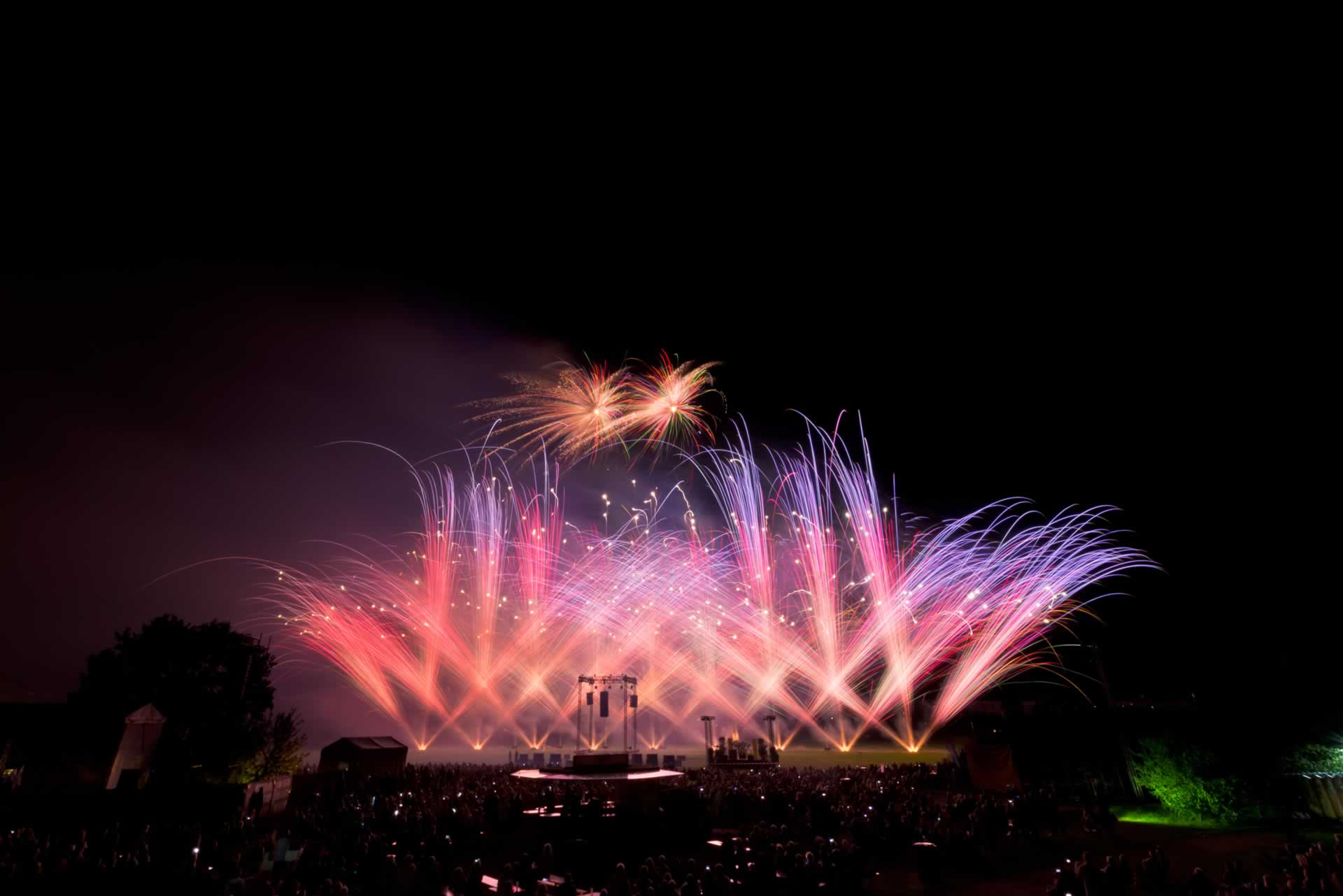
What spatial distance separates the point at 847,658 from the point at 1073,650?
54.9ft

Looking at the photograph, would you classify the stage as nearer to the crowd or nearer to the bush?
the crowd

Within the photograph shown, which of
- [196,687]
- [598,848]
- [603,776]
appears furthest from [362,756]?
[598,848]

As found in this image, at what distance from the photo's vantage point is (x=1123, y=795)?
71.4ft

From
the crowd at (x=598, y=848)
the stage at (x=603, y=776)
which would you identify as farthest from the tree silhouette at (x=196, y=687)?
the stage at (x=603, y=776)

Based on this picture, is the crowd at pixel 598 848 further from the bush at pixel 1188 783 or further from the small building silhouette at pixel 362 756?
the small building silhouette at pixel 362 756

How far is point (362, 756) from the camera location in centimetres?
3080

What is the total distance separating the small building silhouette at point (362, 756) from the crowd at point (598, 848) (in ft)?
27.8

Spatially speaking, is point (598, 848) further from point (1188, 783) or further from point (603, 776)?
point (1188, 783)

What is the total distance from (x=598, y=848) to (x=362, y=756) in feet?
74.5

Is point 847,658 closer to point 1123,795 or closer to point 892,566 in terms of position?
point 892,566

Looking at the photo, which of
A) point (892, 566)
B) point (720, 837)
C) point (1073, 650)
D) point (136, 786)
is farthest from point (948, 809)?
point (1073, 650)

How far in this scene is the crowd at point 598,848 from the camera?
9445mm

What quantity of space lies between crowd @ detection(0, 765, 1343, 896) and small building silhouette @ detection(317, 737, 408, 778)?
8462mm

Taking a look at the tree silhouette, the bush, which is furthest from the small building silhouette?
the bush
